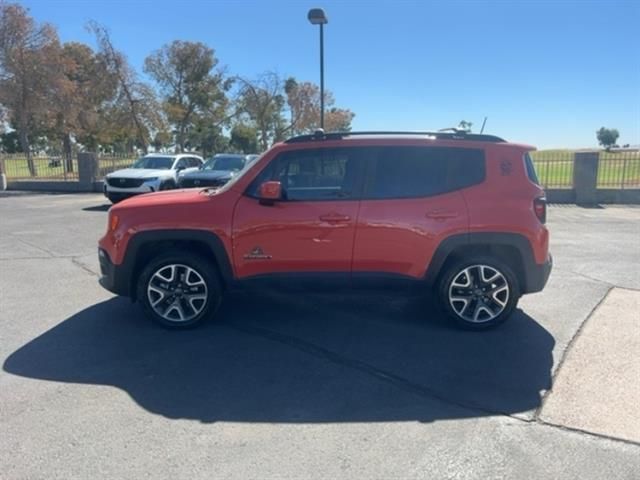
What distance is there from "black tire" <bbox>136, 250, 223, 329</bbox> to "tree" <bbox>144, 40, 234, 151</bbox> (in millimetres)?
32391

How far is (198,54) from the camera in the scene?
34.6 metres

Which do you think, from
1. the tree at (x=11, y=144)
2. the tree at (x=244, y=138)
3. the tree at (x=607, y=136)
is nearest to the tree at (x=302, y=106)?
the tree at (x=244, y=138)

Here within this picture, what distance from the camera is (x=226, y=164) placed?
15578mm

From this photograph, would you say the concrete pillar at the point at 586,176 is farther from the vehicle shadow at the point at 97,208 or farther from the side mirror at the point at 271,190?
the vehicle shadow at the point at 97,208

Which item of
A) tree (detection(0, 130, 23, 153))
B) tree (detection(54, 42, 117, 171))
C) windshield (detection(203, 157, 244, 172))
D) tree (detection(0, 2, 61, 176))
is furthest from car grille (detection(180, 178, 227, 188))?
tree (detection(0, 130, 23, 153))

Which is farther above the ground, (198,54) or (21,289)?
(198,54)

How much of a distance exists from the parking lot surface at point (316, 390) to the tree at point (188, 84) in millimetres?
31844

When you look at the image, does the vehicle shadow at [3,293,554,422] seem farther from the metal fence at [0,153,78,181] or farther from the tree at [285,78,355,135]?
the tree at [285,78,355,135]

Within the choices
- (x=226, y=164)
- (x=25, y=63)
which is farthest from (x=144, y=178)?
(x=25, y=63)

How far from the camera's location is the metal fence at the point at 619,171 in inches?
625

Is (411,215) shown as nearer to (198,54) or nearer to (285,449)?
(285,449)

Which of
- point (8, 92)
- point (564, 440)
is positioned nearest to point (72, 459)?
point (564, 440)

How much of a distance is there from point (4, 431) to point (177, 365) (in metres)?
1.25

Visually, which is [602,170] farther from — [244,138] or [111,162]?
[244,138]
